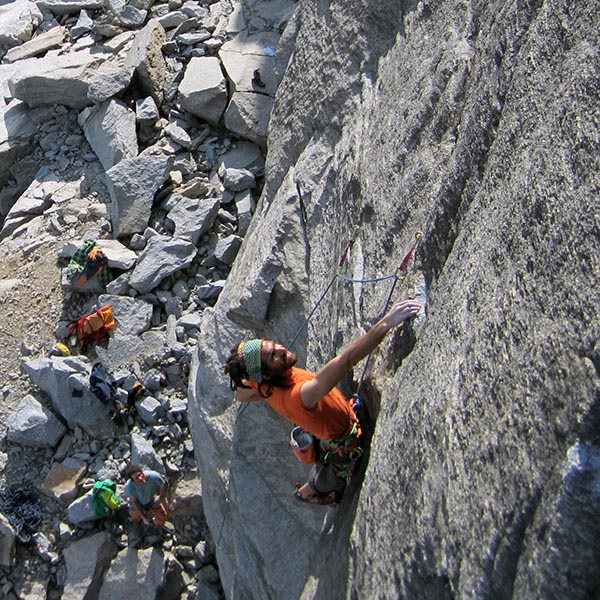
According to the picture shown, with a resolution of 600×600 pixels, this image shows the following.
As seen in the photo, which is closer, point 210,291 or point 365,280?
point 365,280

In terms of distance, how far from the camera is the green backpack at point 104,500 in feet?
25.3

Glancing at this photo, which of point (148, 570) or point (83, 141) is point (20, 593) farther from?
point (83, 141)

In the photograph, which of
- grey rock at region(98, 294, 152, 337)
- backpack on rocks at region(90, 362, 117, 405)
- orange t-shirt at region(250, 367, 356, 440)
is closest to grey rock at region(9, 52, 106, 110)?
grey rock at region(98, 294, 152, 337)

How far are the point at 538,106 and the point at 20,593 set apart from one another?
21.5 feet

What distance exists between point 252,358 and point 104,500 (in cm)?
382

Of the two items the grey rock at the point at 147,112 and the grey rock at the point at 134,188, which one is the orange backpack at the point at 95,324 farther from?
the grey rock at the point at 147,112

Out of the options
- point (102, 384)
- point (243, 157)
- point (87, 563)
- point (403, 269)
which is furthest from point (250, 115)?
point (403, 269)

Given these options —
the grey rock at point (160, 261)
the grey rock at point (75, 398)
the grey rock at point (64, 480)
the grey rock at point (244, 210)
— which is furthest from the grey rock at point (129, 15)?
the grey rock at point (64, 480)

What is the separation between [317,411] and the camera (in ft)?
15.2

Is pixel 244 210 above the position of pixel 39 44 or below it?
above

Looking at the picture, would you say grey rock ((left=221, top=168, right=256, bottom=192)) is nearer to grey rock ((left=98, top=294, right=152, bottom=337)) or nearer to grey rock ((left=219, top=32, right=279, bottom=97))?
grey rock ((left=219, top=32, right=279, bottom=97))

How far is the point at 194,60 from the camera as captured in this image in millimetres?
10859

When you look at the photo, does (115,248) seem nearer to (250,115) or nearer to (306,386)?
(250,115)

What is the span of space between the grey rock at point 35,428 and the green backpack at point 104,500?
853 mm
